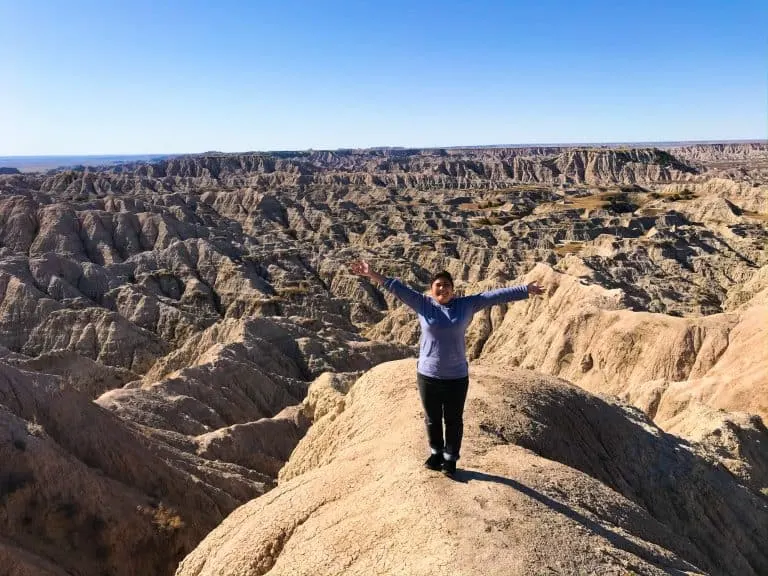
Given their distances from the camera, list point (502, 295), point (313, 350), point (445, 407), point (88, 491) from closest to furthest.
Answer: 1. point (502, 295)
2. point (445, 407)
3. point (88, 491)
4. point (313, 350)

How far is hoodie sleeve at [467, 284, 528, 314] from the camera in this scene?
6.54 m

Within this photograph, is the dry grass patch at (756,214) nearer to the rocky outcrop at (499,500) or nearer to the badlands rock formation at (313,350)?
the badlands rock formation at (313,350)

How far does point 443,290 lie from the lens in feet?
21.6

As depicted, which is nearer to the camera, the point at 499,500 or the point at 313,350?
the point at 499,500

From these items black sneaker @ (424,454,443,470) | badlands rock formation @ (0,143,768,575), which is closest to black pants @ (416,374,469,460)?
black sneaker @ (424,454,443,470)

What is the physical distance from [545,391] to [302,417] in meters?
17.0

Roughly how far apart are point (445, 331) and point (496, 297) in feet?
2.16

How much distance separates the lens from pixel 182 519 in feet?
52.5

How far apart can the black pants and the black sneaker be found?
148 millimetres

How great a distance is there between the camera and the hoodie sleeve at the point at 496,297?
6539 mm

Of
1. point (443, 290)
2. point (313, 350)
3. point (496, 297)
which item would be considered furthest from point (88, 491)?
point (313, 350)

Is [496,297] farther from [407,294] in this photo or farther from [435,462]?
[435,462]

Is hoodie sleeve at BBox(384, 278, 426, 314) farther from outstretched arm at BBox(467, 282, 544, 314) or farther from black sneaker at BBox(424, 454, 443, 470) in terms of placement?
black sneaker at BBox(424, 454, 443, 470)

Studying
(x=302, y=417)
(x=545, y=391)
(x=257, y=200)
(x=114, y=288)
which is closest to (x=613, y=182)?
(x=257, y=200)
